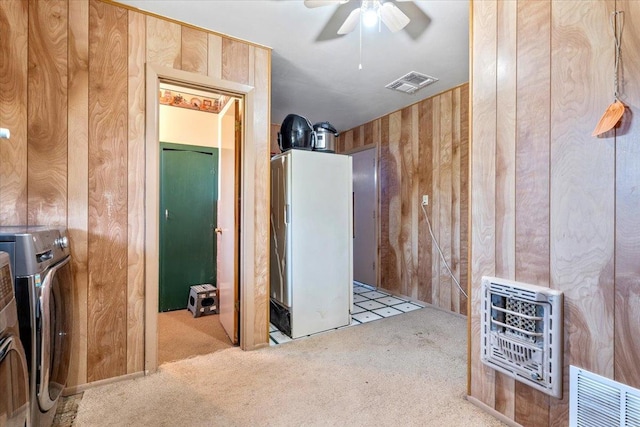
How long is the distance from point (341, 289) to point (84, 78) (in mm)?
2545

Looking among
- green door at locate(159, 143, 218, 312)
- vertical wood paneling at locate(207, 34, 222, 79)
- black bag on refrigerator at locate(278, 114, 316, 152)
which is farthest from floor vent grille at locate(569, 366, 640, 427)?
green door at locate(159, 143, 218, 312)

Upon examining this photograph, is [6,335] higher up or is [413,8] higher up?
[413,8]

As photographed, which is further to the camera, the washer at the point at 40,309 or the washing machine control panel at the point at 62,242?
the washing machine control panel at the point at 62,242

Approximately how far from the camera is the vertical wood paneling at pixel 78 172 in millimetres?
1828

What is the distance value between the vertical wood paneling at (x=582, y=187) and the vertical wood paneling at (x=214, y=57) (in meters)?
2.07

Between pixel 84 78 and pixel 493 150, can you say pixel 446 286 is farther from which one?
pixel 84 78

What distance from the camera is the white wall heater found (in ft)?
4.34

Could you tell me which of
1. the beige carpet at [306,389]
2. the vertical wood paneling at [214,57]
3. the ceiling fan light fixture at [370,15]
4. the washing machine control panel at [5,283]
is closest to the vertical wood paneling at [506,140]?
the ceiling fan light fixture at [370,15]

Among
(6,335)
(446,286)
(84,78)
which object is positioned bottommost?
(446,286)

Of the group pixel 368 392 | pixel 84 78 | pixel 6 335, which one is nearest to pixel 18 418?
pixel 6 335

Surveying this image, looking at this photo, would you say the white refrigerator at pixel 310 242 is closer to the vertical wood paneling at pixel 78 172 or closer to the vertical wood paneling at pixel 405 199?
the vertical wood paneling at pixel 405 199

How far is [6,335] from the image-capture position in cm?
87

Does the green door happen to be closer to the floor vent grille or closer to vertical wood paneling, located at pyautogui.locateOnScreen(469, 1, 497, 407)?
vertical wood paneling, located at pyautogui.locateOnScreen(469, 1, 497, 407)

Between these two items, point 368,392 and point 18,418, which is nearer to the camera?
point 18,418
